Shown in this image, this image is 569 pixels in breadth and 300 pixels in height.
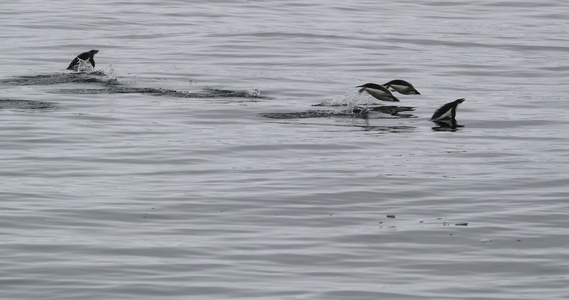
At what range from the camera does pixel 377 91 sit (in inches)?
822

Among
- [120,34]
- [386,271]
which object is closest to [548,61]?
[120,34]

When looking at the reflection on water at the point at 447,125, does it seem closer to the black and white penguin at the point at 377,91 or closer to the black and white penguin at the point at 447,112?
the black and white penguin at the point at 447,112

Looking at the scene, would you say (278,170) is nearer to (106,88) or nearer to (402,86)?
(402,86)

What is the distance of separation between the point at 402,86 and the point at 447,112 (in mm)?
1951

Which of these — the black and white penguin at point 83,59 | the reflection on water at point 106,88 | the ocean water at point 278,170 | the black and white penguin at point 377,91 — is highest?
the black and white penguin at point 83,59

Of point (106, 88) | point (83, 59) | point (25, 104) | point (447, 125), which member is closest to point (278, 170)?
point (447, 125)

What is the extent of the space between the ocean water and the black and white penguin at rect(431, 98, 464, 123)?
0.20m

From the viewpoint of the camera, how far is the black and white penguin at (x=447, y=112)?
64.4 feet

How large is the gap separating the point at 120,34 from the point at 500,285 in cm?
2258

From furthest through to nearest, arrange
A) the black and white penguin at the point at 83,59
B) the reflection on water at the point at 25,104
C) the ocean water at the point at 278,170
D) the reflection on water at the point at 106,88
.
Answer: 1. the black and white penguin at the point at 83,59
2. the reflection on water at the point at 106,88
3. the reflection on water at the point at 25,104
4. the ocean water at the point at 278,170

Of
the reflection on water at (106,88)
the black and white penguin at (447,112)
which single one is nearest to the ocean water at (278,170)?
the reflection on water at (106,88)

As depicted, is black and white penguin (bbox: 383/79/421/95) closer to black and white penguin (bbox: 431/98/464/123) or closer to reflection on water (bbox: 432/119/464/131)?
black and white penguin (bbox: 431/98/464/123)

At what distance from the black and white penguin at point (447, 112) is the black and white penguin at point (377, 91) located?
1.34 m

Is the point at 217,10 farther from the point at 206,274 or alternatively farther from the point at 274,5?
the point at 206,274
